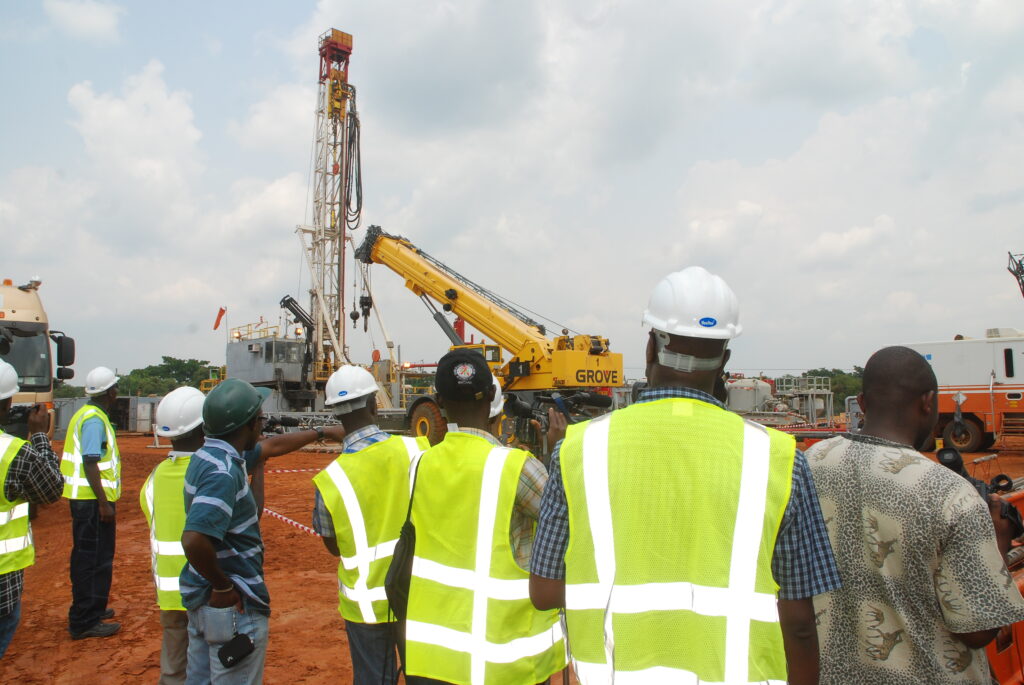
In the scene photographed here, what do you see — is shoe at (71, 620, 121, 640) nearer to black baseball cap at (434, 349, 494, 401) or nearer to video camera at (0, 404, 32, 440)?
video camera at (0, 404, 32, 440)

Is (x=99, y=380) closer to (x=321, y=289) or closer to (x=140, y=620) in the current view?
(x=140, y=620)

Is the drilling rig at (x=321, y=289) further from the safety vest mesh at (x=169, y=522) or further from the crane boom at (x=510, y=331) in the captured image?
the safety vest mesh at (x=169, y=522)

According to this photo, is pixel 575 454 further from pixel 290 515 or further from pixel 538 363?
pixel 538 363

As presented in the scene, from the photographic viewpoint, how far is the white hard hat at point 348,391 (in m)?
3.29

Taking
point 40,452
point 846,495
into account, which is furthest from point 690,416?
point 40,452

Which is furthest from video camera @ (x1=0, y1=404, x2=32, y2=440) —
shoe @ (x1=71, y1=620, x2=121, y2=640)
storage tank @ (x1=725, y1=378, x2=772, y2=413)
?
storage tank @ (x1=725, y1=378, x2=772, y2=413)

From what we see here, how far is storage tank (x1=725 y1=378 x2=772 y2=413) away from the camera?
2681 cm

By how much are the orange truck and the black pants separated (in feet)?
57.8

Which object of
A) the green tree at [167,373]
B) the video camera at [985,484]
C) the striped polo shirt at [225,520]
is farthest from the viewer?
the green tree at [167,373]

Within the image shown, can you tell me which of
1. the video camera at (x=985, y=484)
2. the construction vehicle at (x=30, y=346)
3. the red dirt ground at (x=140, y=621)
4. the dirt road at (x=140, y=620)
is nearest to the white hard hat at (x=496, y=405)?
the video camera at (x=985, y=484)

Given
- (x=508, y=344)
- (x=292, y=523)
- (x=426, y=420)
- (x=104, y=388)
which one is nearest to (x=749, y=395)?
(x=508, y=344)

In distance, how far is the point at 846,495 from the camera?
2123mm

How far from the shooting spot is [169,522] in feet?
10.9

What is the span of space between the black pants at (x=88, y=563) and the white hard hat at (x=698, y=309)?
528cm
